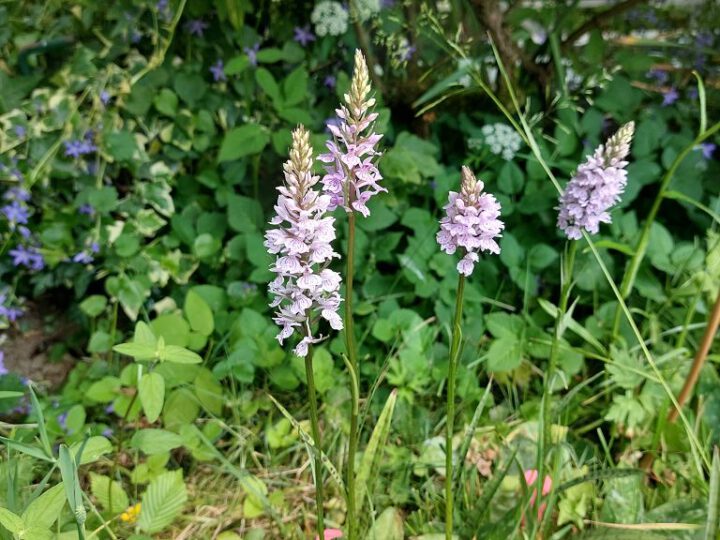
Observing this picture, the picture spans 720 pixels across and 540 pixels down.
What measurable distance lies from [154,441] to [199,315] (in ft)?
1.88

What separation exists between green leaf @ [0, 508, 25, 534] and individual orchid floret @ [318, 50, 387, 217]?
2.53ft

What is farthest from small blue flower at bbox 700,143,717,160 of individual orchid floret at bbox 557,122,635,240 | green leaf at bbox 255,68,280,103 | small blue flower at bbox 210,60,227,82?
small blue flower at bbox 210,60,227,82

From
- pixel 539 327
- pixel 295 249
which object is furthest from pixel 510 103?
pixel 295 249

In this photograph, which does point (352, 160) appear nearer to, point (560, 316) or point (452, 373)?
point (452, 373)

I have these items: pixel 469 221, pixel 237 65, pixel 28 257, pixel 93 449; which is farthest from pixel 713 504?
pixel 28 257

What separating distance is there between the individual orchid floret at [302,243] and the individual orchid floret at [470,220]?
195 millimetres

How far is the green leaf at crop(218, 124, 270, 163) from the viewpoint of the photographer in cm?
205

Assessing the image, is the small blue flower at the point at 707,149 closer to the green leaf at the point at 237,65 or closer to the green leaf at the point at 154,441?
the green leaf at the point at 237,65

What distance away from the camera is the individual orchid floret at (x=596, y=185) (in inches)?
49.5

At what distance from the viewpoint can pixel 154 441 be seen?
4.36 feet

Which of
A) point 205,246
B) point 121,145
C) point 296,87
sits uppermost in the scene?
point 296,87

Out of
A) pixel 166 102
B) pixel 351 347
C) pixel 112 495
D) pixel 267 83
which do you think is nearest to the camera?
pixel 351 347

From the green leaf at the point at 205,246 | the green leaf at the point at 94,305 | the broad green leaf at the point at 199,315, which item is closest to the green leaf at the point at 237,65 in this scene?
the green leaf at the point at 205,246

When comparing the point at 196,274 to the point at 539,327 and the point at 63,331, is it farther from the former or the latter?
the point at 539,327
